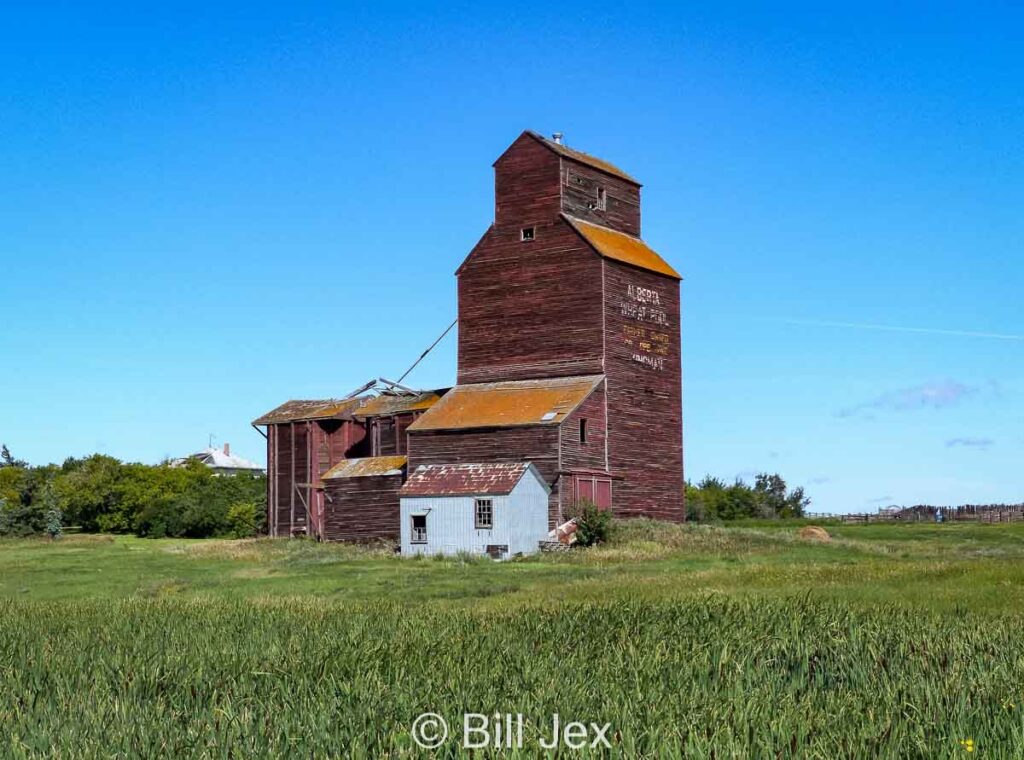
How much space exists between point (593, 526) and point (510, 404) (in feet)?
24.4

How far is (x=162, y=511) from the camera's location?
7125 cm

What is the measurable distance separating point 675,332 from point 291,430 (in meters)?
A: 19.1

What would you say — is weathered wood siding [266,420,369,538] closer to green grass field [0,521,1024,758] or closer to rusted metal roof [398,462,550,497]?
rusted metal roof [398,462,550,497]

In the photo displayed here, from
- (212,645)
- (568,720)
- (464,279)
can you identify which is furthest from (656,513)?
(568,720)

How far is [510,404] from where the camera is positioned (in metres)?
49.5

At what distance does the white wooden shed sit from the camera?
44156 millimetres

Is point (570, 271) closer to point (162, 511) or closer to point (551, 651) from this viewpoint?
point (162, 511)

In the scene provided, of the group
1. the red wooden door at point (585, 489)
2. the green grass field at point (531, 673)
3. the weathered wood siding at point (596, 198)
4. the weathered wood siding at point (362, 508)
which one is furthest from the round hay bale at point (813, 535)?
the green grass field at point (531, 673)

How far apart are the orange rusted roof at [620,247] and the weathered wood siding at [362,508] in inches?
512

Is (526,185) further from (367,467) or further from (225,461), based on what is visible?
(225,461)

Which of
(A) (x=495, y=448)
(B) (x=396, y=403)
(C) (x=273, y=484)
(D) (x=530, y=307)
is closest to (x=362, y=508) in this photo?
(B) (x=396, y=403)

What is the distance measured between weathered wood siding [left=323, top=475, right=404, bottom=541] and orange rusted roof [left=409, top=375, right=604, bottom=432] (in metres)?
3.31

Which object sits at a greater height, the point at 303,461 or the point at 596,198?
the point at 596,198

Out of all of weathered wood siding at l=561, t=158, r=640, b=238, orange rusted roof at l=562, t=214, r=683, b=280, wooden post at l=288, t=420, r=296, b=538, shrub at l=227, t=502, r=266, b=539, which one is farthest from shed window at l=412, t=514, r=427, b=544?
shrub at l=227, t=502, r=266, b=539
